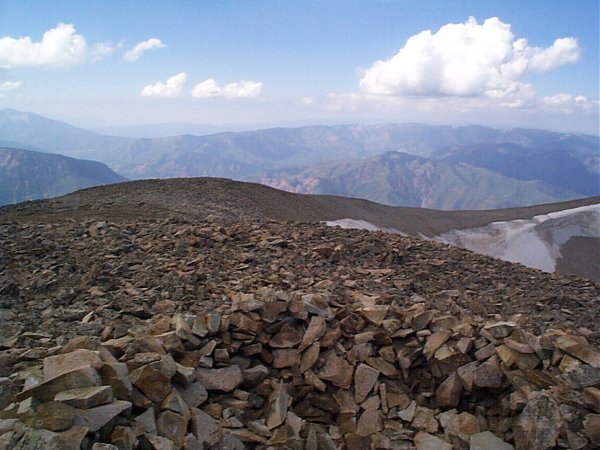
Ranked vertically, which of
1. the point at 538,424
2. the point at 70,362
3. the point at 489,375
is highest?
the point at 70,362

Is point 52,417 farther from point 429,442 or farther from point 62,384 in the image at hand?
point 429,442

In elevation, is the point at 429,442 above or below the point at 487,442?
below

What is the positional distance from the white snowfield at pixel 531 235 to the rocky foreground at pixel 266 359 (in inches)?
1016

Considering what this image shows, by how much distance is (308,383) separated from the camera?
7863 mm

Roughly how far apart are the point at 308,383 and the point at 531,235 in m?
44.9

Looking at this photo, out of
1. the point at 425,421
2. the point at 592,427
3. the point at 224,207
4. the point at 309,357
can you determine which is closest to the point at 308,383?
the point at 309,357

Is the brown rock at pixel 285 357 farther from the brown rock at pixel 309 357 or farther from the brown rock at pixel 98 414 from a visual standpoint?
the brown rock at pixel 98 414

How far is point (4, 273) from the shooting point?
9914mm

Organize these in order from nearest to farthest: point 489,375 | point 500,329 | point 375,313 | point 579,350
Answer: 1. point 579,350
2. point 489,375
3. point 500,329
4. point 375,313

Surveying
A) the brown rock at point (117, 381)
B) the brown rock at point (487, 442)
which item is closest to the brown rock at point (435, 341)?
the brown rock at point (487, 442)

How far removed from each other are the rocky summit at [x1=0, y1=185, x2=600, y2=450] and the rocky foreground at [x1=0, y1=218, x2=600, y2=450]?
0.03 metres

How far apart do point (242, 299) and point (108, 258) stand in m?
4.74

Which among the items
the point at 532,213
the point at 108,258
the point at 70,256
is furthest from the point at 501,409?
the point at 532,213

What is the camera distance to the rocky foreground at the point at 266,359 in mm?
5699
